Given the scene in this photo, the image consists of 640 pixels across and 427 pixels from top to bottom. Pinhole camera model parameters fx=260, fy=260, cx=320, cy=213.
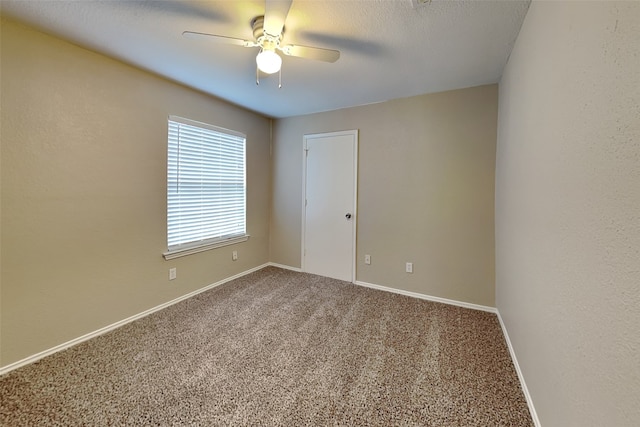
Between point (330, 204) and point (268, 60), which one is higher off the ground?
point (268, 60)

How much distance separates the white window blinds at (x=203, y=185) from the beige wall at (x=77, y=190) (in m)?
0.12

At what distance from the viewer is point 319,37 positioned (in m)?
1.91

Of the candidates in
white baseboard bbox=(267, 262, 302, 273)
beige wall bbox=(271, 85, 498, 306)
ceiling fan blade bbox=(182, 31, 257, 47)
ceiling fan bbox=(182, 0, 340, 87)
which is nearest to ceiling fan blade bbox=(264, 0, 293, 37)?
ceiling fan bbox=(182, 0, 340, 87)

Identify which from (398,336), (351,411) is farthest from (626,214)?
(398,336)

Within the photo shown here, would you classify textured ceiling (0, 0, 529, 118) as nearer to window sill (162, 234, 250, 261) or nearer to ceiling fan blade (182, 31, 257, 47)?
ceiling fan blade (182, 31, 257, 47)

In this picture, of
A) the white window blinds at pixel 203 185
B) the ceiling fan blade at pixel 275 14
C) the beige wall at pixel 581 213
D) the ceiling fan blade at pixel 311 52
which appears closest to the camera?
the beige wall at pixel 581 213

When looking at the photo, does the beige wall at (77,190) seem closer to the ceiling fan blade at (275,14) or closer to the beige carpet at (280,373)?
the beige carpet at (280,373)

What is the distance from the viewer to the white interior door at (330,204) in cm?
351

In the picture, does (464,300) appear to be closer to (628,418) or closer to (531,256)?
(531,256)

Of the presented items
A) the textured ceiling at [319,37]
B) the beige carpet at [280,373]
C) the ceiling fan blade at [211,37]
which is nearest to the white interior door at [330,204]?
the textured ceiling at [319,37]

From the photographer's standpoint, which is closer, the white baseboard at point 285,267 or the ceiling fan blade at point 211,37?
the ceiling fan blade at point 211,37

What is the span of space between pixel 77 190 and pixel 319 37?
2241mm

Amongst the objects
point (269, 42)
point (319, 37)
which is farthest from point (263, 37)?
point (319, 37)

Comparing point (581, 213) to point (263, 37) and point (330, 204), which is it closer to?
point (263, 37)
